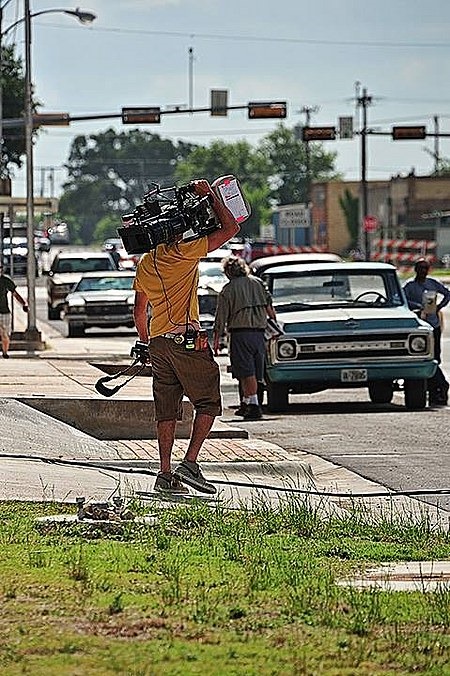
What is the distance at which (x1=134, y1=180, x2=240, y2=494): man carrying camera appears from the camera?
978 centimetres

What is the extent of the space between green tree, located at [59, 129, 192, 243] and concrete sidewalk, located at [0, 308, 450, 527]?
6737 inches

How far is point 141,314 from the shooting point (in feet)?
33.5

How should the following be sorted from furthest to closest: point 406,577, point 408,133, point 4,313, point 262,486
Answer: point 408,133
point 4,313
point 262,486
point 406,577

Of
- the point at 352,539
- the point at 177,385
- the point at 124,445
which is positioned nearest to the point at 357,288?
the point at 124,445

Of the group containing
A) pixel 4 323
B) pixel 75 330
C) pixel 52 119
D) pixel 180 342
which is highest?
pixel 52 119

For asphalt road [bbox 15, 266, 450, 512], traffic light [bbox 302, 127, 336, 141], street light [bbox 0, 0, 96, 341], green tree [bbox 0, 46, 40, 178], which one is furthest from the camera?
green tree [bbox 0, 46, 40, 178]

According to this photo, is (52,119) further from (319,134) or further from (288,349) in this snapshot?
(288,349)

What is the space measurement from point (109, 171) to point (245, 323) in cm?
17312

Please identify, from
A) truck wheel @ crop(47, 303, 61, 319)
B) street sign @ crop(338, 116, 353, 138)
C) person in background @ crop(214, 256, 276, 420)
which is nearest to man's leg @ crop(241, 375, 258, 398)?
person in background @ crop(214, 256, 276, 420)

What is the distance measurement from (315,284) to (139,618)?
42.7ft

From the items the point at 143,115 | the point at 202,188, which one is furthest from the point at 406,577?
the point at 143,115

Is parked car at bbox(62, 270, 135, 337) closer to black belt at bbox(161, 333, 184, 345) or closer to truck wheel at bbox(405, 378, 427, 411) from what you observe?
truck wheel at bbox(405, 378, 427, 411)

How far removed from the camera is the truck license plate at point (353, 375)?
17.1m

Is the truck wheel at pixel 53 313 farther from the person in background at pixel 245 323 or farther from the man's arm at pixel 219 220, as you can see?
the man's arm at pixel 219 220
